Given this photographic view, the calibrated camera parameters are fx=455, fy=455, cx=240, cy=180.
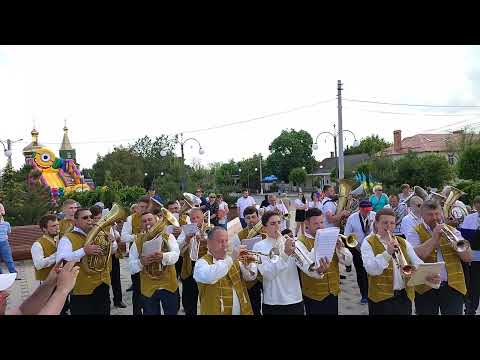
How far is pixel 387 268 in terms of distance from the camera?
4371mm

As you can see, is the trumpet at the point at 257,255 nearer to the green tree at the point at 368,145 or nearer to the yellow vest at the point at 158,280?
the yellow vest at the point at 158,280

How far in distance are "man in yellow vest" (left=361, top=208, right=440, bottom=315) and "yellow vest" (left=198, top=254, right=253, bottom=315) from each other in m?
1.23

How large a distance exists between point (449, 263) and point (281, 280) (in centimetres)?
197

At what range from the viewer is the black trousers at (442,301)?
484 cm

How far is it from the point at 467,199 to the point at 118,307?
1489 centimetres

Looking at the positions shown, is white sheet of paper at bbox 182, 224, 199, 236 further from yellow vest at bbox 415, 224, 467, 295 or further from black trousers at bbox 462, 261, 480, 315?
black trousers at bbox 462, 261, 480, 315

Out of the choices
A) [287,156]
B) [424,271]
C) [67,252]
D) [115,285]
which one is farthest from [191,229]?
[287,156]

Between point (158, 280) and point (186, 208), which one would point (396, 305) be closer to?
point (158, 280)

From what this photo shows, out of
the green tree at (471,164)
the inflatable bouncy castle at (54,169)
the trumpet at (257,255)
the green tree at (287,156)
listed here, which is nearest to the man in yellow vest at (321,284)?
the trumpet at (257,255)
